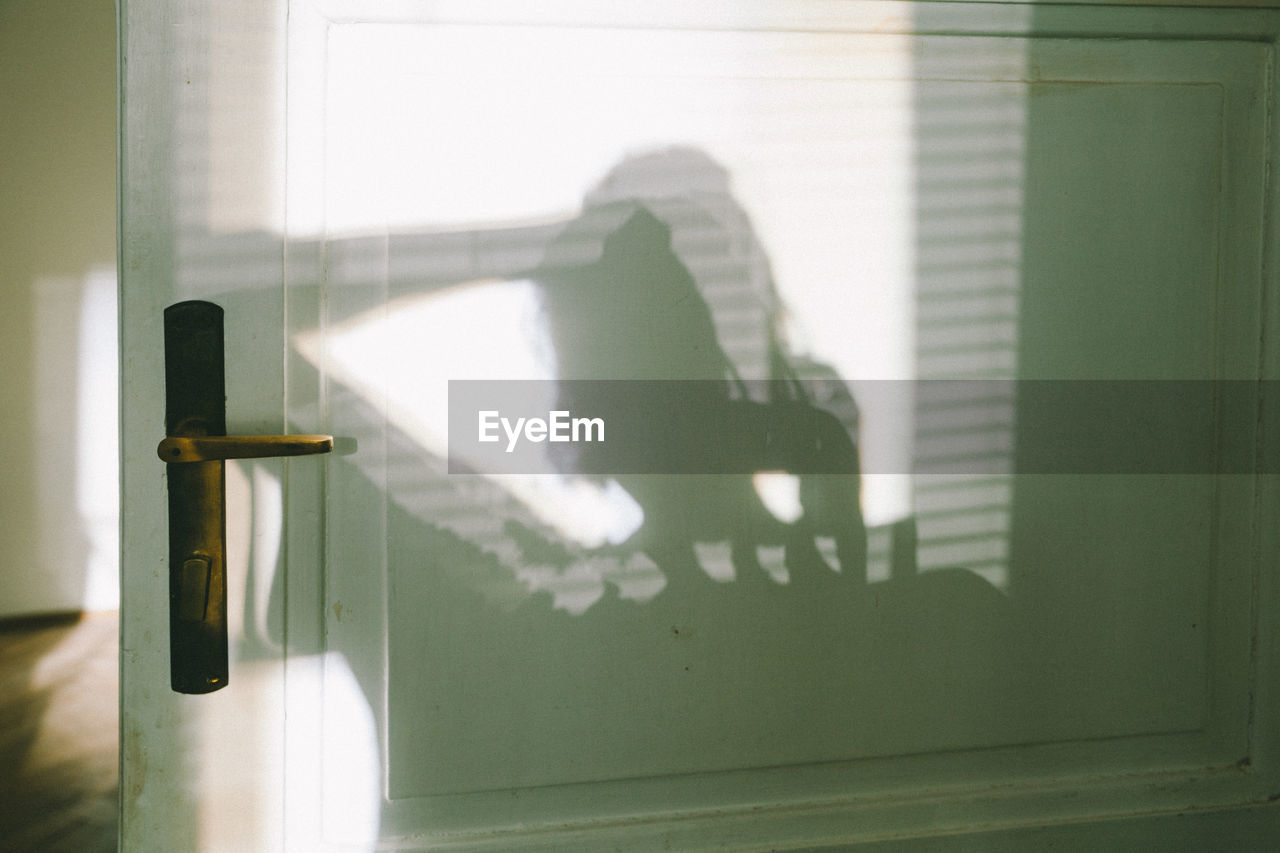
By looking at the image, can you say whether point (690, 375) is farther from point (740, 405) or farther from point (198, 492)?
point (198, 492)

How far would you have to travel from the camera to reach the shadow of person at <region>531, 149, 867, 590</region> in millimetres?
822

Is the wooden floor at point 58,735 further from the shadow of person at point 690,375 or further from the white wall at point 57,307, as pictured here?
the shadow of person at point 690,375

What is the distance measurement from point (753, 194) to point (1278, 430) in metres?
0.75

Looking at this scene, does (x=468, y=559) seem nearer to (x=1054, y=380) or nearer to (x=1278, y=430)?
(x=1054, y=380)

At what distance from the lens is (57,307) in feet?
10.1

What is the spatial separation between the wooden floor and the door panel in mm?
1006

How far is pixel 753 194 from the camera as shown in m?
0.84

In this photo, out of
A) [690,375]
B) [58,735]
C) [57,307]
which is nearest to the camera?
[690,375]

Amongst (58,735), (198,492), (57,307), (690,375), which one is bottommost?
(58,735)

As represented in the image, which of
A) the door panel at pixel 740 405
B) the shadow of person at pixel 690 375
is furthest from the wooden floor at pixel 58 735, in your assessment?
the shadow of person at pixel 690 375

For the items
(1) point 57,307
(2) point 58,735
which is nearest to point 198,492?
(2) point 58,735

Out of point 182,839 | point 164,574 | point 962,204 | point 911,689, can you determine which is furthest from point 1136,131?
point 182,839

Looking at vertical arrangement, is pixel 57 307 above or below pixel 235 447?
above

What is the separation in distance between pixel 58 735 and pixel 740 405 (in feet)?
7.79
